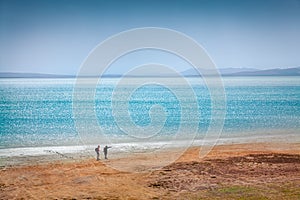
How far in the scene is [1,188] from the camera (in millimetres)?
20641

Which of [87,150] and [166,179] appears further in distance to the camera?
[87,150]

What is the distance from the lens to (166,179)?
2158 cm

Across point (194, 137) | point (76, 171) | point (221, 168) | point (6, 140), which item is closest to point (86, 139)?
point (6, 140)

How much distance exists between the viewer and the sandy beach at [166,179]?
19016 mm

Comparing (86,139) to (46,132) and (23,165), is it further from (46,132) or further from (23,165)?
(23,165)

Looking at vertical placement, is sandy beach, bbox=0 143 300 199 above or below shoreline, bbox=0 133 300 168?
above

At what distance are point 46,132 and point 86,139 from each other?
10.7m

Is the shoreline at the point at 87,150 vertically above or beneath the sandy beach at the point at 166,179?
beneath

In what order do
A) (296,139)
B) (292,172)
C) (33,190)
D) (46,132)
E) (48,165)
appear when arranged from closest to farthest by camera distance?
(33,190), (292,172), (48,165), (296,139), (46,132)

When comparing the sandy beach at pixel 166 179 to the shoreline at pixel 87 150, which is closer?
the sandy beach at pixel 166 179

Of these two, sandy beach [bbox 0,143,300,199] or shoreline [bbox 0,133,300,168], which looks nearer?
sandy beach [bbox 0,143,300,199]

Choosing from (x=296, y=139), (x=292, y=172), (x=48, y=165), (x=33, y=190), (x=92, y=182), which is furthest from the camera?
(x=296, y=139)

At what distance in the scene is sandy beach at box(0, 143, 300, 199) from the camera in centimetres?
1902

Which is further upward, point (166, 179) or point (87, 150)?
point (166, 179)
